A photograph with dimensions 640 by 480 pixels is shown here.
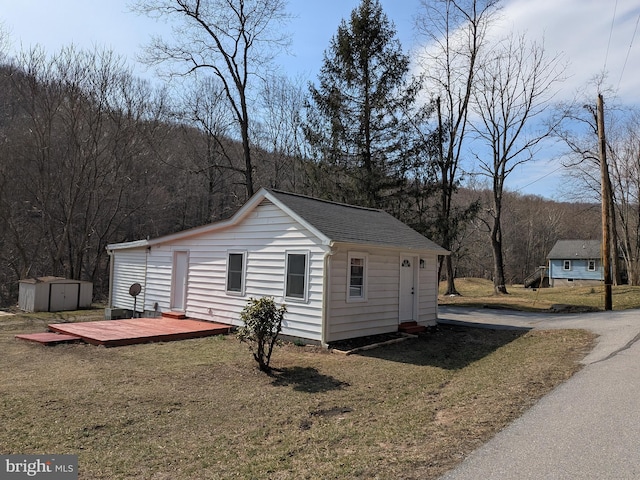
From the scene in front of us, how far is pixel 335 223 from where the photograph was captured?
10398mm

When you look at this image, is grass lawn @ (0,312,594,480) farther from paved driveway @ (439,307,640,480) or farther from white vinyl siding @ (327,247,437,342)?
white vinyl siding @ (327,247,437,342)

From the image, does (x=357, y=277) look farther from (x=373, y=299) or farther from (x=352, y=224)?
(x=352, y=224)

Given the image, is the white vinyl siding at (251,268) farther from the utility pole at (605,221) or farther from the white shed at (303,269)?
the utility pole at (605,221)

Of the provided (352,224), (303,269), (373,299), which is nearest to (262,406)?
(303,269)

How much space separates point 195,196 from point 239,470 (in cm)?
2940

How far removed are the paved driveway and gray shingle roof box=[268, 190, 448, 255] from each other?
194 inches

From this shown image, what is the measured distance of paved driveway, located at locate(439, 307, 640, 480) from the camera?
3.48m

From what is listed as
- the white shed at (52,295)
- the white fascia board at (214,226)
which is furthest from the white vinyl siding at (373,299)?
the white shed at (52,295)

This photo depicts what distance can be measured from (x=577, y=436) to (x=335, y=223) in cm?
694

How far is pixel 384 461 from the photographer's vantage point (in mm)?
3840

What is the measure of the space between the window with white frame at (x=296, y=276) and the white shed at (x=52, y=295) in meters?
10.9

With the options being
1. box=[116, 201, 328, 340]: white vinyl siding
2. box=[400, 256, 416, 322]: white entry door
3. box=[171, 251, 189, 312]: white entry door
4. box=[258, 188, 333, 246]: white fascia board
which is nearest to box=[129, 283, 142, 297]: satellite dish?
box=[116, 201, 328, 340]: white vinyl siding

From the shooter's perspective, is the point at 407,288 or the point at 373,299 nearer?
the point at 373,299

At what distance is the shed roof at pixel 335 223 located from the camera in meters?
9.62
